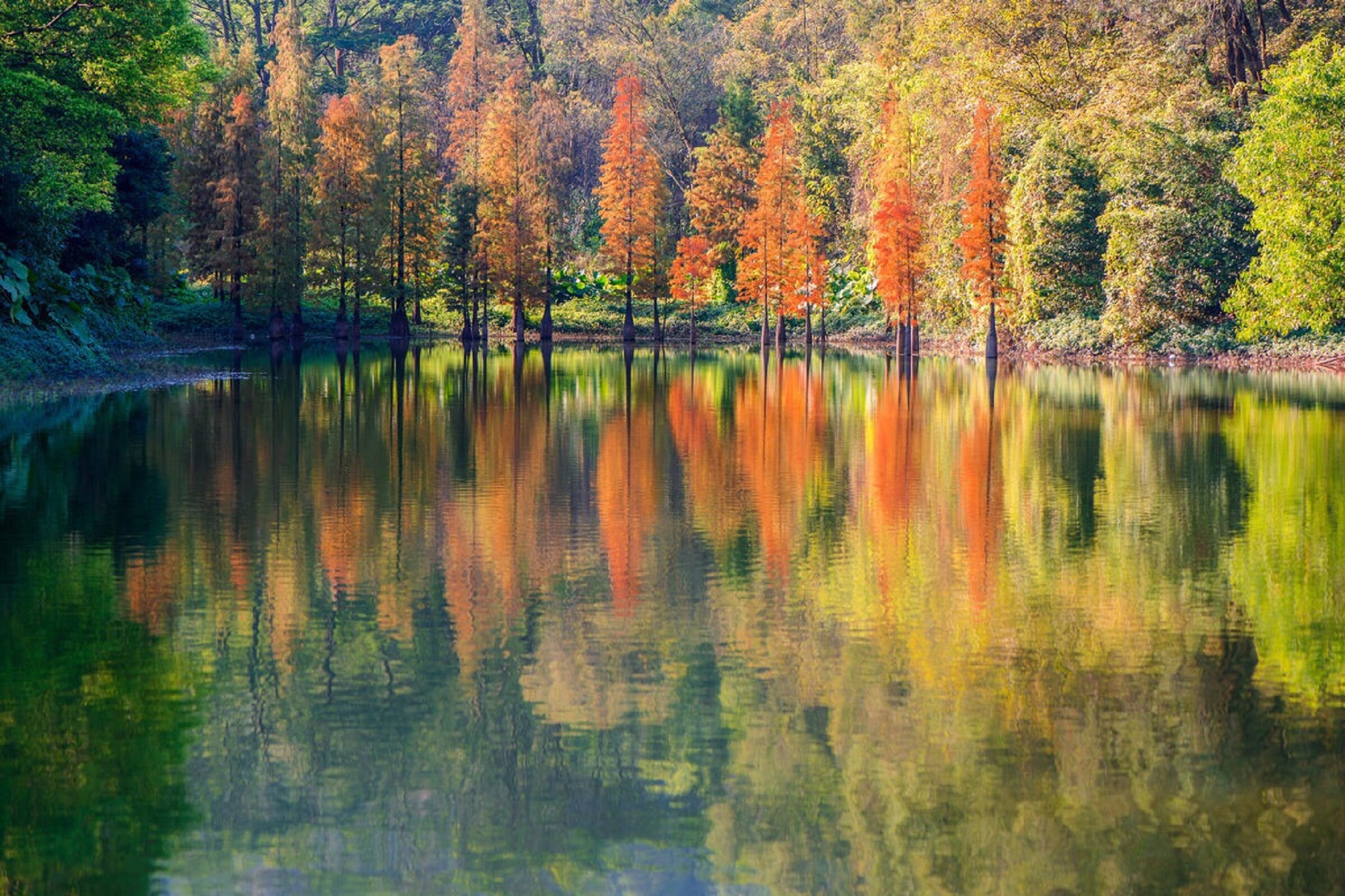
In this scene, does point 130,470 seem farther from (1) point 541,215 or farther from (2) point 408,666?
(1) point 541,215

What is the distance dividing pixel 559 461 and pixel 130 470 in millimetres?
5262

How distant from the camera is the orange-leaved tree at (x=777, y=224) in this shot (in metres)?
63.1

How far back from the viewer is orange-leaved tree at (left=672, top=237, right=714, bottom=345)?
67.5m

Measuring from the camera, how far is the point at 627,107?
64.8 meters

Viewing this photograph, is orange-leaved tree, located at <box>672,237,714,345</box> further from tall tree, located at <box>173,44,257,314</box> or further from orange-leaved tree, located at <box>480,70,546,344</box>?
tall tree, located at <box>173,44,257,314</box>

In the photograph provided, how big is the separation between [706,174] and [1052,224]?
2511 centimetres

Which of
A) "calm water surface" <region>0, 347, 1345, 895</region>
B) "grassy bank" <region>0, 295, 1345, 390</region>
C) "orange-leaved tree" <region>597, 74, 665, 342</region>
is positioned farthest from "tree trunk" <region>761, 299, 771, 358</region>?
"calm water surface" <region>0, 347, 1345, 895</region>

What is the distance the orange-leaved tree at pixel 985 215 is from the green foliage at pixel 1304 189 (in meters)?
9.28

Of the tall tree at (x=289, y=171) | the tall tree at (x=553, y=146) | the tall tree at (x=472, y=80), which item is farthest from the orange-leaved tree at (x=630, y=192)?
the tall tree at (x=289, y=171)

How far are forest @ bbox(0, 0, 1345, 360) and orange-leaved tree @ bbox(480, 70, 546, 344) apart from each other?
148mm

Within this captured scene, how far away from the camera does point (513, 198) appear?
66.8 m

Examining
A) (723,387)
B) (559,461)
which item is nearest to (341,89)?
(723,387)

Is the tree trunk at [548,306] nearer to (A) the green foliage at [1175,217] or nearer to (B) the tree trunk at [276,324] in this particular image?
(B) the tree trunk at [276,324]

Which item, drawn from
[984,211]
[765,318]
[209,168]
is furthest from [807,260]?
[209,168]
